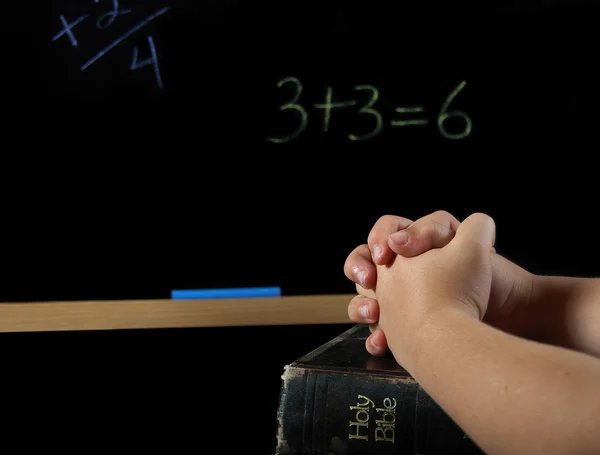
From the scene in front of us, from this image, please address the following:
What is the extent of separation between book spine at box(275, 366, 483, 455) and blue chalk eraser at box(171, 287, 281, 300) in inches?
31.9

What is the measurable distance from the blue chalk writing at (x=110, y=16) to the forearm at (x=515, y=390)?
1.19m

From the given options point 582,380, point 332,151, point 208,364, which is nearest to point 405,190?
point 332,151

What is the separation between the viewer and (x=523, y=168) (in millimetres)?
1499

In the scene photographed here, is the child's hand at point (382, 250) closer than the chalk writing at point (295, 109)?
Yes

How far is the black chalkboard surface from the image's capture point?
1429mm

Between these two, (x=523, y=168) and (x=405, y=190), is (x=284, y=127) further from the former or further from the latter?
(x=523, y=168)

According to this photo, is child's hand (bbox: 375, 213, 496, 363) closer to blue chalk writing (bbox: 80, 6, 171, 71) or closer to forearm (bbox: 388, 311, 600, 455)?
forearm (bbox: 388, 311, 600, 455)

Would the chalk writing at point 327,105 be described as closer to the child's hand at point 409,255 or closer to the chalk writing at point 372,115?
the chalk writing at point 372,115

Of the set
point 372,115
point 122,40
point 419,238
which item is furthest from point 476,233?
point 122,40

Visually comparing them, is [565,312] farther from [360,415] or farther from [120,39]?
[120,39]

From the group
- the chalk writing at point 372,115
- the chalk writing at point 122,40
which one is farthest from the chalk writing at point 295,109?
the chalk writing at point 122,40

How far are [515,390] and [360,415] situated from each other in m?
0.26

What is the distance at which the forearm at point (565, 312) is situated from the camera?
0.76 metres

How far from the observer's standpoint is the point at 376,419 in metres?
0.64
